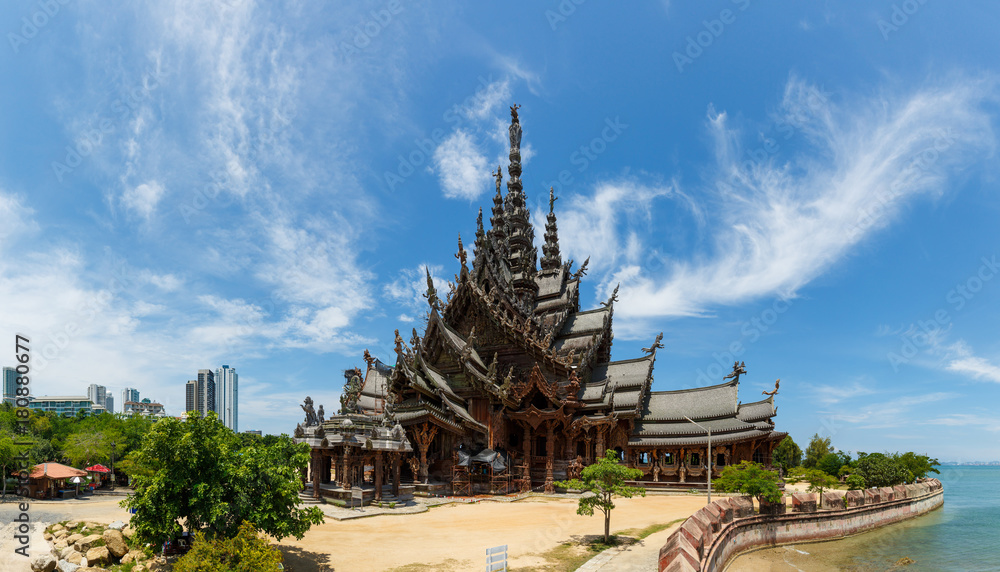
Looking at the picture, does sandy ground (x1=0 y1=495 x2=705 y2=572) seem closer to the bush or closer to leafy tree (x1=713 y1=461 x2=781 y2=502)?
leafy tree (x1=713 y1=461 x2=781 y2=502)

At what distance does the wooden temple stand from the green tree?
13236mm

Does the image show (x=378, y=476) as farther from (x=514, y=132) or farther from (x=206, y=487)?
(x=514, y=132)

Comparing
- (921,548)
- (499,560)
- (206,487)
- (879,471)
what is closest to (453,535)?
(499,560)

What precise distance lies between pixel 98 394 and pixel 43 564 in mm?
140593

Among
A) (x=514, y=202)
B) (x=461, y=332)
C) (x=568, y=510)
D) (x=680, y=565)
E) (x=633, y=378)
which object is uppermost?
(x=514, y=202)

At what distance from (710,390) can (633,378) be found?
19.8 feet

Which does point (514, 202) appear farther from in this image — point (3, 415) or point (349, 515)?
point (3, 415)

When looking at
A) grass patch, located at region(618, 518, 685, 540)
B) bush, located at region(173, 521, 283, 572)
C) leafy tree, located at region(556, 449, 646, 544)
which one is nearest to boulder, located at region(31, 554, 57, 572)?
bush, located at region(173, 521, 283, 572)

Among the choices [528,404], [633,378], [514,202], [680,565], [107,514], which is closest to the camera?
[680,565]

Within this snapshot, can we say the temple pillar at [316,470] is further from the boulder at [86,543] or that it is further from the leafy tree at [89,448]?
the leafy tree at [89,448]

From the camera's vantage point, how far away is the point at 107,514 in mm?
24938

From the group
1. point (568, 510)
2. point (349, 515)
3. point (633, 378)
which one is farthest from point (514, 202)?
point (349, 515)

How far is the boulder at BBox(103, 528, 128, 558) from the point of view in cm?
1712

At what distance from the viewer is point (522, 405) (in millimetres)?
35594
